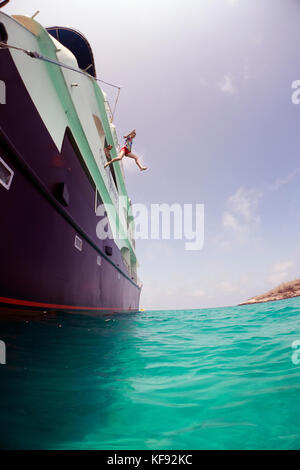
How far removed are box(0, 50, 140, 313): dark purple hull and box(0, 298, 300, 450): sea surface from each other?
0.65 metres

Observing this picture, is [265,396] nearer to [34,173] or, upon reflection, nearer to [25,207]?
[25,207]

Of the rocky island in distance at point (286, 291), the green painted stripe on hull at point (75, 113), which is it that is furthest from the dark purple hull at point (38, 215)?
the rocky island in distance at point (286, 291)

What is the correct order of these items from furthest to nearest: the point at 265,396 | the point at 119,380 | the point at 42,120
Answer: the point at 42,120, the point at 119,380, the point at 265,396

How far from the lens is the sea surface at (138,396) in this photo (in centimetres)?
119

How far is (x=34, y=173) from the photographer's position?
10.2 feet

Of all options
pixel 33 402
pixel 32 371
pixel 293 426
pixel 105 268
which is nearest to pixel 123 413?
pixel 33 402

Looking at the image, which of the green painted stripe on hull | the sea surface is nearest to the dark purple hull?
the green painted stripe on hull

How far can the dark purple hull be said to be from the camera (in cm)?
266

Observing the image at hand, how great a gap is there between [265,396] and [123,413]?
3.84ft

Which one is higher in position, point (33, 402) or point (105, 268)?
point (105, 268)

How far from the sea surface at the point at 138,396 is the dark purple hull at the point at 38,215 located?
2.14ft

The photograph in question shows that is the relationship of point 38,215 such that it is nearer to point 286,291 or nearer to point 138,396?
point 138,396

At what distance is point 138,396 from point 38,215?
113 inches

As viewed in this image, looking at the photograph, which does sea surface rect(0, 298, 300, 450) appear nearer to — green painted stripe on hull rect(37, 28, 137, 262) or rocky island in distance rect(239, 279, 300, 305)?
green painted stripe on hull rect(37, 28, 137, 262)
